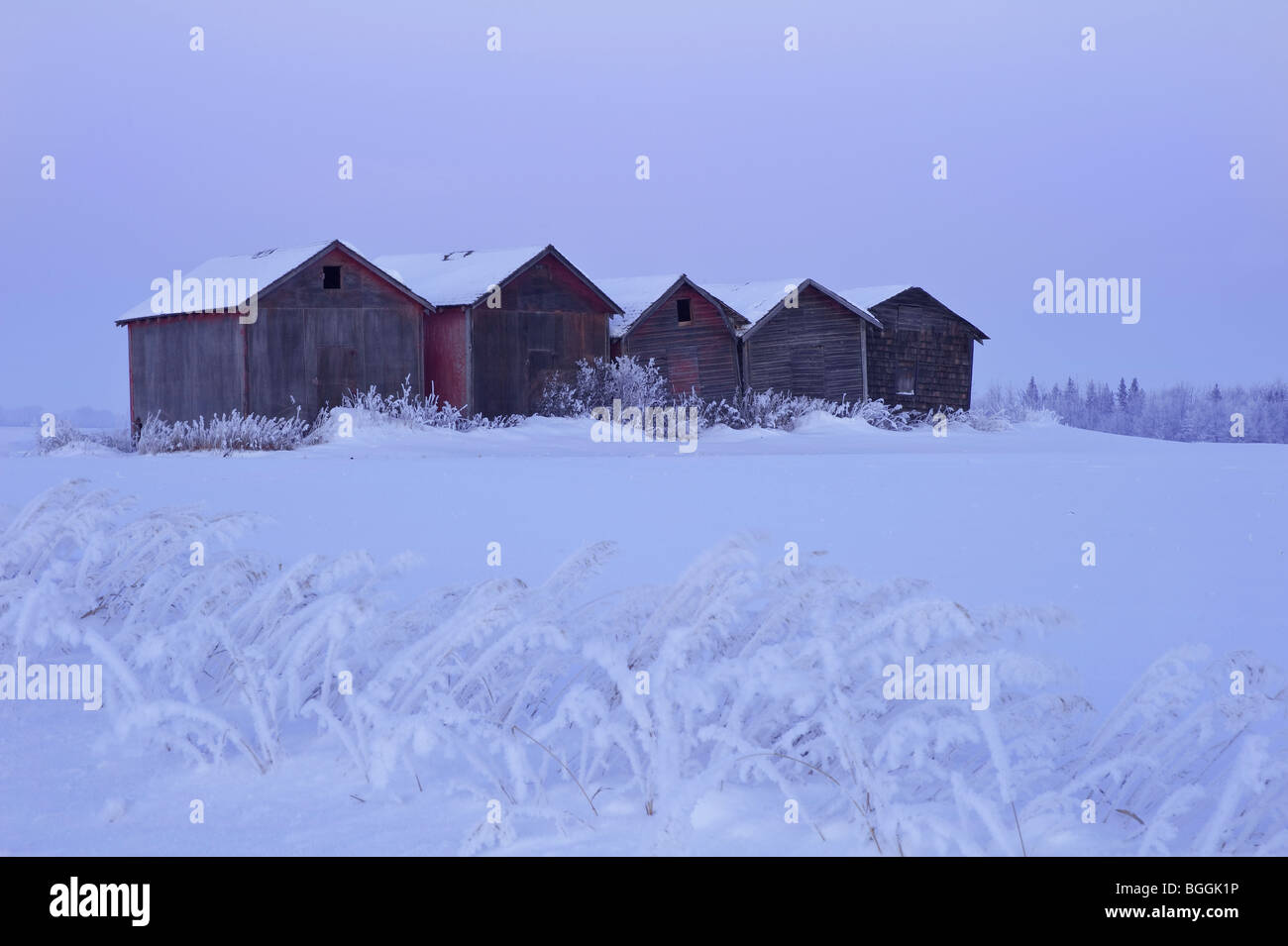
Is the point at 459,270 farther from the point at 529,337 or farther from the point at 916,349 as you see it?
the point at 916,349

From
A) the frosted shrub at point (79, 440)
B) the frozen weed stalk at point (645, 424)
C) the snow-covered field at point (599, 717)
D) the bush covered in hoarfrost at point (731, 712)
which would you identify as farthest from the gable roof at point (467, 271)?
the bush covered in hoarfrost at point (731, 712)

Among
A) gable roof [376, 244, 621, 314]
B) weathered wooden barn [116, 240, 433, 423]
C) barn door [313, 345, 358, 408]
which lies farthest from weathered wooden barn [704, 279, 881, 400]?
barn door [313, 345, 358, 408]

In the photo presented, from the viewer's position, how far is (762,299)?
117 feet

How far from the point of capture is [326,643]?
5.11m

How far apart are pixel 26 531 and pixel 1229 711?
621cm

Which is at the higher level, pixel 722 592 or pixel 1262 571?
pixel 722 592

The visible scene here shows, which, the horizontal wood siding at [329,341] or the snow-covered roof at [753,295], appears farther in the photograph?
the snow-covered roof at [753,295]

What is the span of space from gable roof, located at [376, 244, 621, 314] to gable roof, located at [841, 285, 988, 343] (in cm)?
932

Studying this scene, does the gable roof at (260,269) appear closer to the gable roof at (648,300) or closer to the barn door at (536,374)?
the barn door at (536,374)

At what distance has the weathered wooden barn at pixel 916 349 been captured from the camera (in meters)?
37.0

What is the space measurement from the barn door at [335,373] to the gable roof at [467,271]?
2.10m

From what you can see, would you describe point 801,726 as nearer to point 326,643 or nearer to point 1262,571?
point 326,643
